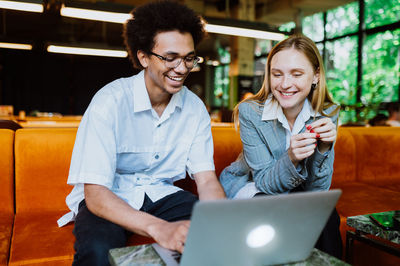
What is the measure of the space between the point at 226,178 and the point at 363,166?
65.0 inches

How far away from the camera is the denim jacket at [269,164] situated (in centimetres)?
144

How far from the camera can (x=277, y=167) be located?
4.72 feet

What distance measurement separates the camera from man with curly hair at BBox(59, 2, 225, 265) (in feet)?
4.18

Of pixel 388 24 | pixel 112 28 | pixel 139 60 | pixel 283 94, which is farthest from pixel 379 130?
pixel 112 28

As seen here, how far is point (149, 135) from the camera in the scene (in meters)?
1.53

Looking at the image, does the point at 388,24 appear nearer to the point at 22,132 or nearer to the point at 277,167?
the point at 277,167

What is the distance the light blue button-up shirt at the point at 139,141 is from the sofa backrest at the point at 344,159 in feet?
4.89

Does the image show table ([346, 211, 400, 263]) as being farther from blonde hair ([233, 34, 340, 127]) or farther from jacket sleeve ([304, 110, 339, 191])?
blonde hair ([233, 34, 340, 127])

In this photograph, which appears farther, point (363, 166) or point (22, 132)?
point (363, 166)

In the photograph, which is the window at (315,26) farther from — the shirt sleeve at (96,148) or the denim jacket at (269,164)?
the shirt sleeve at (96,148)

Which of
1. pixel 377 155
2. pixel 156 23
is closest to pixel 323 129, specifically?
pixel 156 23

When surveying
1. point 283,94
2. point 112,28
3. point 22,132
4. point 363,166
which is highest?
point 112,28

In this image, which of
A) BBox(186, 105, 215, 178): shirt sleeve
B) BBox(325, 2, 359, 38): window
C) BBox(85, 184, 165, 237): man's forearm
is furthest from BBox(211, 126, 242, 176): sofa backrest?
BBox(325, 2, 359, 38): window

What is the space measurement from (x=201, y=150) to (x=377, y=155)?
1.97m
